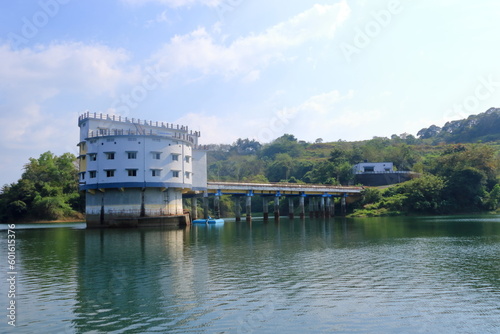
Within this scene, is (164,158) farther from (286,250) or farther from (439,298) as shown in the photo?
(439,298)

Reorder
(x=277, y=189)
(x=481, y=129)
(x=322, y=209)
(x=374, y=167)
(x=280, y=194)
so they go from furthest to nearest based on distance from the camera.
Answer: (x=481, y=129) → (x=374, y=167) → (x=322, y=209) → (x=280, y=194) → (x=277, y=189)

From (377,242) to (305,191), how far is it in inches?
2171

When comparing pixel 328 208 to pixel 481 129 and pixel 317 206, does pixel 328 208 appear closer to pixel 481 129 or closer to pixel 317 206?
pixel 317 206

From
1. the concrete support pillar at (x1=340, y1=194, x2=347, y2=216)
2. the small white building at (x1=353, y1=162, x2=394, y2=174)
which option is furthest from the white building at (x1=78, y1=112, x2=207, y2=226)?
the small white building at (x1=353, y1=162, x2=394, y2=174)

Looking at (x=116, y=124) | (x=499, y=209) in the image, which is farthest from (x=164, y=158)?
(x=499, y=209)

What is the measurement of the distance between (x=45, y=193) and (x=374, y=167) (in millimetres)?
81184

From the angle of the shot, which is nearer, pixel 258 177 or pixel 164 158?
pixel 164 158

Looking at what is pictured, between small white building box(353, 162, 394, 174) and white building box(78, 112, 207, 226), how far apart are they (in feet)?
211

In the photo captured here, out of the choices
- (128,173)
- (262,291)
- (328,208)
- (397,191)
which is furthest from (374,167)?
(262,291)

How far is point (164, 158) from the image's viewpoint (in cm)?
6425

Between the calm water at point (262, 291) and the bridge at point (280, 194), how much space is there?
46037mm

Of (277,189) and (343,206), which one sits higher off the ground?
(277,189)

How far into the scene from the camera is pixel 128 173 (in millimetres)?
62031

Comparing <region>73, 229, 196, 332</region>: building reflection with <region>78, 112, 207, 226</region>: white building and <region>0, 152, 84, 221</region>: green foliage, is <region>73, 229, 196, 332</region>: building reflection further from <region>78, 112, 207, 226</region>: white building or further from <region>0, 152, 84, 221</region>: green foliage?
<region>0, 152, 84, 221</region>: green foliage
